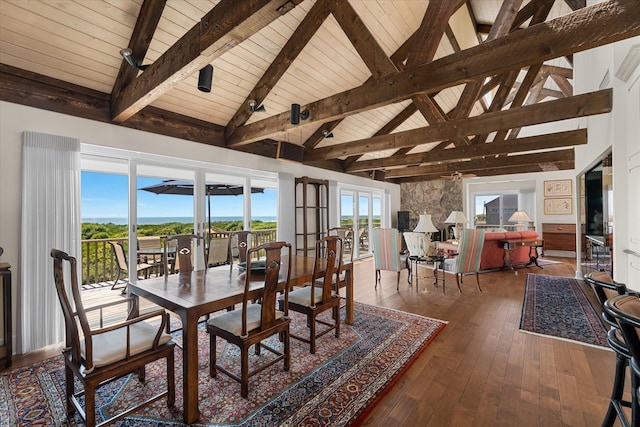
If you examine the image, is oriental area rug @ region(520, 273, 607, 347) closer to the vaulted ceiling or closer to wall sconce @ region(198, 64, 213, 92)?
the vaulted ceiling

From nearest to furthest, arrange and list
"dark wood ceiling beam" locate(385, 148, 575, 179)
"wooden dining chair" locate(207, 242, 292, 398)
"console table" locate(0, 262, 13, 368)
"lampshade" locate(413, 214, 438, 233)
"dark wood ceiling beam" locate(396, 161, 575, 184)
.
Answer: "wooden dining chair" locate(207, 242, 292, 398) < "console table" locate(0, 262, 13, 368) < "lampshade" locate(413, 214, 438, 233) < "dark wood ceiling beam" locate(385, 148, 575, 179) < "dark wood ceiling beam" locate(396, 161, 575, 184)

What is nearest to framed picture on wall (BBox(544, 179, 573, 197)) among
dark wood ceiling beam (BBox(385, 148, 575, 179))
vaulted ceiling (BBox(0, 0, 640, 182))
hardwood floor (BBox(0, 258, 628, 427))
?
dark wood ceiling beam (BBox(385, 148, 575, 179))

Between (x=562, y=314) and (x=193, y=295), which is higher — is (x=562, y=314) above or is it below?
below

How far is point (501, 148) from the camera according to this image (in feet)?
16.9

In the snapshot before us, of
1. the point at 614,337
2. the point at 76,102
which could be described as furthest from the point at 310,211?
the point at 614,337

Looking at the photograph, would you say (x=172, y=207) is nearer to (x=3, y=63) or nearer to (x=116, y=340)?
(x=3, y=63)

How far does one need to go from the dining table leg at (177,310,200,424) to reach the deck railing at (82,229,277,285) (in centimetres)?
296

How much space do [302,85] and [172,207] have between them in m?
2.68

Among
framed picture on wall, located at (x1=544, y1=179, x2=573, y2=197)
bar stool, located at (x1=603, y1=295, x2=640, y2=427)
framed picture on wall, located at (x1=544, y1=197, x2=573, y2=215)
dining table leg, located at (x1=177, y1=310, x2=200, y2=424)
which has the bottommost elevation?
dining table leg, located at (x1=177, y1=310, x2=200, y2=424)

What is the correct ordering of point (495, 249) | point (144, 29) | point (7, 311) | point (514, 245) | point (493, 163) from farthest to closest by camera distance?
point (493, 163)
point (495, 249)
point (514, 245)
point (144, 29)
point (7, 311)

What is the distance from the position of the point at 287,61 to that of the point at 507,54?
8.33ft

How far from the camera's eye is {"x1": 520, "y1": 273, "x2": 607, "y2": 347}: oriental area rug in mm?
2896

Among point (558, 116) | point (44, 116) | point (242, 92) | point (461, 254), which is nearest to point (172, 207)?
point (44, 116)

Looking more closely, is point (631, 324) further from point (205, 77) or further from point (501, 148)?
point (501, 148)
